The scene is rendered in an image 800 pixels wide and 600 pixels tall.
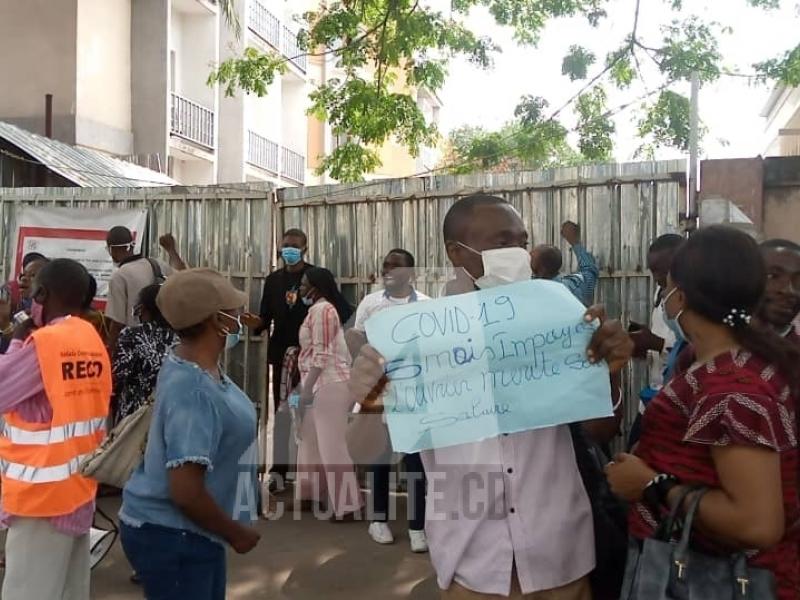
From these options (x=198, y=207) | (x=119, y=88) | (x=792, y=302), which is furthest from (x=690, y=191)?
(x=119, y=88)

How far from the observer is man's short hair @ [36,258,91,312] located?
10.8 feet

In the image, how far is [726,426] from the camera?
164 centimetres

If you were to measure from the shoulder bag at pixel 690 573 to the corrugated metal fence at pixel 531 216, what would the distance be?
395 cm

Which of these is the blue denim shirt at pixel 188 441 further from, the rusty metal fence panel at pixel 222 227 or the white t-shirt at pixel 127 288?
the rusty metal fence panel at pixel 222 227

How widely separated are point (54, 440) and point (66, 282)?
2.03 ft

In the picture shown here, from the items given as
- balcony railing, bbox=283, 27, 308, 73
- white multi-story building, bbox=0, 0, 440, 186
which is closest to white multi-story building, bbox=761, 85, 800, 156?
white multi-story building, bbox=0, 0, 440, 186

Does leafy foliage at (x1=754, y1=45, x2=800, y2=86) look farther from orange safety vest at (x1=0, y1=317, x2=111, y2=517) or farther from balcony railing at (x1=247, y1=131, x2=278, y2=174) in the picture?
balcony railing at (x1=247, y1=131, x2=278, y2=174)

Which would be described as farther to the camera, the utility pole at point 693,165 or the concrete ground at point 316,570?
the utility pole at point 693,165

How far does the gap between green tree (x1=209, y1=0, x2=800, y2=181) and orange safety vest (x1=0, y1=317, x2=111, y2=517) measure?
22.2 ft

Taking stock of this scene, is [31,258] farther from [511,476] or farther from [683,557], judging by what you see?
[683,557]

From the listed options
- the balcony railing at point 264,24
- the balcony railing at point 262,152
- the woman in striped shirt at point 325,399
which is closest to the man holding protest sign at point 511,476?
the woman in striped shirt at point 325,399

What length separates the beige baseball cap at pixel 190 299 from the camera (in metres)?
2.52

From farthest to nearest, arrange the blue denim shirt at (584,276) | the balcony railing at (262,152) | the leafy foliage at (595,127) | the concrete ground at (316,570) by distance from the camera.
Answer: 1. the balcony railing at (262,152)
2. the leafy foliage at (595,127)
3. the blue denim shirt at (584,276)
4. the concrete ground at (316,570)

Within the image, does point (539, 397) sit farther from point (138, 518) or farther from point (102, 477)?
point (102, 477)
